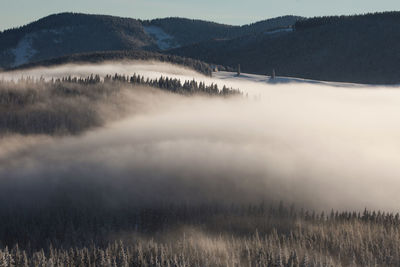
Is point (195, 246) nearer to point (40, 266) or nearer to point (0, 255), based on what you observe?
point (40, 266)

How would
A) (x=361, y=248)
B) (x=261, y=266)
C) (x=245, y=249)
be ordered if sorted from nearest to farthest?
(x=261, y=266), (x=361, y=248), (x=245, y=249)

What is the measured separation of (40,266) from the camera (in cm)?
17938

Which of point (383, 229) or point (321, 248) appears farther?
point (383, 229)

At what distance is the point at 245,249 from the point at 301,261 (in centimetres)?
2915

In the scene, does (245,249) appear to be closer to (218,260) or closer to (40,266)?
(218,260)

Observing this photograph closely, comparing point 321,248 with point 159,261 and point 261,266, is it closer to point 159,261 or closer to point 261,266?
point 261,266

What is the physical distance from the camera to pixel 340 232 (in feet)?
634

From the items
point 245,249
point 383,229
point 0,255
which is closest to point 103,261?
point 0,255

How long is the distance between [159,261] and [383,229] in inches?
3212

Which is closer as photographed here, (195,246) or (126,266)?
(126,266)

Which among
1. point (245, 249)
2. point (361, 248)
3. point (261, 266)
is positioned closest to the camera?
point (261, 266)

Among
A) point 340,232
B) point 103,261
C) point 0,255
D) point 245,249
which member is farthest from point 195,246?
point 0,255

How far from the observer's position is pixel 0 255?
577 feet

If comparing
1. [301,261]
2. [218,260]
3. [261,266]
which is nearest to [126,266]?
[218,260]
